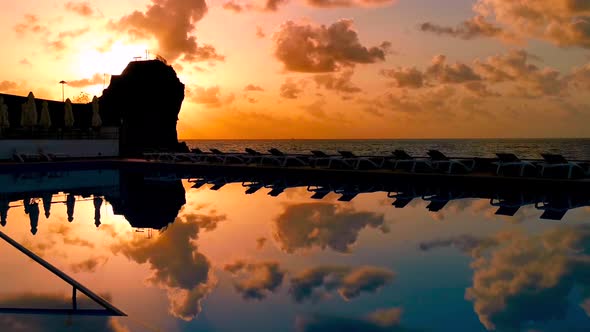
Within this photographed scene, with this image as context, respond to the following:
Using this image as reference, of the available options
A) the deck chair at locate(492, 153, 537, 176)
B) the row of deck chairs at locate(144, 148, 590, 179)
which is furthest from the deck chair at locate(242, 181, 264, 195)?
the deck chair at locate(492, 153, 537, 176)

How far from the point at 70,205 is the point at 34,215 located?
5.20ft

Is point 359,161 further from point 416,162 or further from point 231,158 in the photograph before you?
point 231,158

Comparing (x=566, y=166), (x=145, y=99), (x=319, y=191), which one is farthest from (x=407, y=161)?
(x=145, y=99)

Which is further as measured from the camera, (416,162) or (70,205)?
(416,162)

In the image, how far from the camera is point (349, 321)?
16.3 feet

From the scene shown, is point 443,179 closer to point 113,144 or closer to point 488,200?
point 488,200

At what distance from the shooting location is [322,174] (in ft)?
62.3

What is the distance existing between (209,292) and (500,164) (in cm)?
1244

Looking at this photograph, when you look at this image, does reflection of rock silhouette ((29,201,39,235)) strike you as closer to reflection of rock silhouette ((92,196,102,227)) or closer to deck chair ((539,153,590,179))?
reflection of rock silhouette ((92,196,102,227))

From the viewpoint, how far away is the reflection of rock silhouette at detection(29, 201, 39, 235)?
32.2 feet

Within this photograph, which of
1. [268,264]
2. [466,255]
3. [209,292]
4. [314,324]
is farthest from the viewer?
[466,255]

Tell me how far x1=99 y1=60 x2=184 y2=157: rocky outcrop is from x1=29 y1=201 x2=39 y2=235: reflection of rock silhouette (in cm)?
3130

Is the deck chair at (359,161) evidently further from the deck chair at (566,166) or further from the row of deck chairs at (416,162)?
the deck chair at (566,166)

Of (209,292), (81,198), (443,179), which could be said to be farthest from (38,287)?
(443,179)
